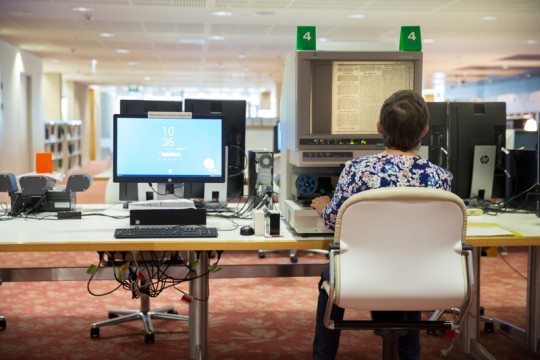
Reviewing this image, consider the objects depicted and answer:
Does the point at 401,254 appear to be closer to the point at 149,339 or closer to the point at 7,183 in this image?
the point at 149,339

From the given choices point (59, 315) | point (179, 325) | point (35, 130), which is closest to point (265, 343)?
point (179, 325)

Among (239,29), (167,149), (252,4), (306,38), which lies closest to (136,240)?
(167,149)

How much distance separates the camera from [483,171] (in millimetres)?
3646

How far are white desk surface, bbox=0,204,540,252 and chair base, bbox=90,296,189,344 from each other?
2.79 ft

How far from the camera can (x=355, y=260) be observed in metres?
2.12

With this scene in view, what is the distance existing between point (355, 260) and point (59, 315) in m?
2.56

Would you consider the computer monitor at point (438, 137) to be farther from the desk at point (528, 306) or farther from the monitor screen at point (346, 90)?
the monitor screen at point (346, 90)

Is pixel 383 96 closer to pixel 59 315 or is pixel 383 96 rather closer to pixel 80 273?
pixel 80 273

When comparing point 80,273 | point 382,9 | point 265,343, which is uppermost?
point 382,9

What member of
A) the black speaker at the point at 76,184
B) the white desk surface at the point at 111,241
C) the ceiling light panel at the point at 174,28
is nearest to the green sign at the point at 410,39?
the white desk surface at the point at 111,241

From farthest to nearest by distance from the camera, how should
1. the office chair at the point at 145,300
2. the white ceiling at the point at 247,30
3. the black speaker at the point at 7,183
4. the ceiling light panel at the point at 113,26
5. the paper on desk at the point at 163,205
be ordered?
the ceiling light panel at the point at 113,26 < the white ceiling at the point at 247,30 < the black speaker at the point at 7,183 < the office chair at the point at 145,300 < the paper on desk at the point at 163,205

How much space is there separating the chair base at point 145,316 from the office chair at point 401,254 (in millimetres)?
1732

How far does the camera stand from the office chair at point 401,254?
2.07 m

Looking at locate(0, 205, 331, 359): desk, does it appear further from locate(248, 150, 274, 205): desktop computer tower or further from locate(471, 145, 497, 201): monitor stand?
locate(471, 145, 497, 201): monitor stand
